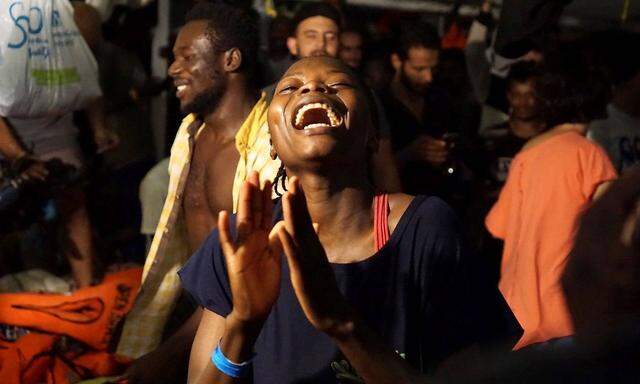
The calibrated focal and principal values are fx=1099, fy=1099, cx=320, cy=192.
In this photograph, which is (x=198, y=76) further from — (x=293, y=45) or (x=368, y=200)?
(x=368, y=200)

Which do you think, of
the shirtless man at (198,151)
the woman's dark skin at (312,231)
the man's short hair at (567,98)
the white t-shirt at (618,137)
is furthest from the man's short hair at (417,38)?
the woman's dark skin at (312,231)

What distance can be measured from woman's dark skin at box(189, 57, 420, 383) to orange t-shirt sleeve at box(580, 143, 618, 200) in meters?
1.76

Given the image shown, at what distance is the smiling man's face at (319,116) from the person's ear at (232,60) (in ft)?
5.39

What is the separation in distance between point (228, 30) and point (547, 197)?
1.46 m

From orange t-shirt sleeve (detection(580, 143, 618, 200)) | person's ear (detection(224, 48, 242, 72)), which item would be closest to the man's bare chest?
person's ear (detection(224, 48, 242, 72))

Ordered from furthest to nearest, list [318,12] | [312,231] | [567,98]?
[318,12] < [567,98] < [312,231]

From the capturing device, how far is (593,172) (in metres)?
4.41

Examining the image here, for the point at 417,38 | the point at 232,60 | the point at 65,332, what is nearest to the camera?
the point at 232,60

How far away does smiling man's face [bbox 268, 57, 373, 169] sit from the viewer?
2.61 m

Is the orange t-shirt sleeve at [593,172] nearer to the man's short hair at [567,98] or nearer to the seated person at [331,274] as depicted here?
the man's short hair at [567,98]

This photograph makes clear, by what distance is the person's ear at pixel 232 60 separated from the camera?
4.45 m

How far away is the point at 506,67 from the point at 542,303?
2406mm

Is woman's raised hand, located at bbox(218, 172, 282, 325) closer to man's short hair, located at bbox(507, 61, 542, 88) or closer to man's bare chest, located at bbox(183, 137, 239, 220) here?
man's bare chest, located at bbox(183, 137, 239, 220)

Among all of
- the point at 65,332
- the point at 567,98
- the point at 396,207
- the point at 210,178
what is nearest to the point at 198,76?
the point at 210,178
